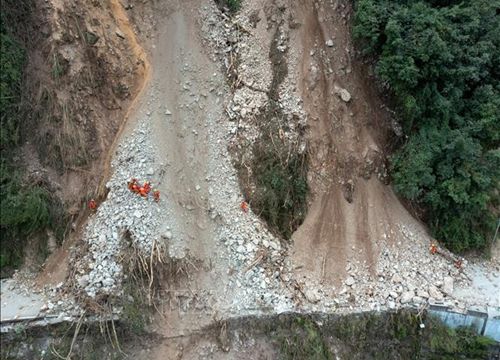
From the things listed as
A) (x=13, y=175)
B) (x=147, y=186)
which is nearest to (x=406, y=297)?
(x=147, y=186)

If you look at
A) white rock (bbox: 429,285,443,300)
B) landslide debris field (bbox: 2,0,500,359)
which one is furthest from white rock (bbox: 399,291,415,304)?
white rock (bbox: 429,285,443,300)

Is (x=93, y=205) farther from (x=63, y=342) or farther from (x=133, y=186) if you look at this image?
(x=63, y=342)

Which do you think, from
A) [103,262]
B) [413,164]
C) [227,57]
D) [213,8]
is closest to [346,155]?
[413,164]

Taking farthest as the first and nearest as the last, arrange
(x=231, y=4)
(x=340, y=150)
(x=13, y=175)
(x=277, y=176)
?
1. (x=231, y=4)
2. (x=340, y=150)
3. (x=277, y=176)
4. (x=13, y=175)

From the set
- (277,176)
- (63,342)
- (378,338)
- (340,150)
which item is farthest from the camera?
(340,150)

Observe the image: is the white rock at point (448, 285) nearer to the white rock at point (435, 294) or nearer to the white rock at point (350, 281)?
the white rock at point (435, 294)
